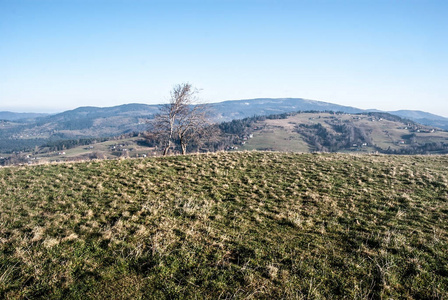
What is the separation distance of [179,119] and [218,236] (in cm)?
2454

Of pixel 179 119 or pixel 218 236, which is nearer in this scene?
pixel 218 236

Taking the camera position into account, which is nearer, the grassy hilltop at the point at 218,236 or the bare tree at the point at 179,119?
the grassy hilltop at the point at 218,236

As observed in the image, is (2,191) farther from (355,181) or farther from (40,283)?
(355,181)

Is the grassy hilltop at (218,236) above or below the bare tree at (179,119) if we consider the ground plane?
below

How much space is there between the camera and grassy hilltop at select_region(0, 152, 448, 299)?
241 inches

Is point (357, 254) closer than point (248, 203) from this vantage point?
Yes

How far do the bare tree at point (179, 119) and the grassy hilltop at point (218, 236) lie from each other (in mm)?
14913

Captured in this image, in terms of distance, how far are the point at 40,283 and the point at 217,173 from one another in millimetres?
12690

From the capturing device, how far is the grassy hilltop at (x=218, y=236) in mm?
6129

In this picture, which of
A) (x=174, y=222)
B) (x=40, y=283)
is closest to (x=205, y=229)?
(x=174, y=222)

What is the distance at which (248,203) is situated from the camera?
12211 mm

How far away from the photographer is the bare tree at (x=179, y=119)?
100 feet

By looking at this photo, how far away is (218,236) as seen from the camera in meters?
8.62

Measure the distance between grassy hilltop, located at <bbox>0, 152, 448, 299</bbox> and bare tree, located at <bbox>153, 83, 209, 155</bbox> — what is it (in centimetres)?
1491
